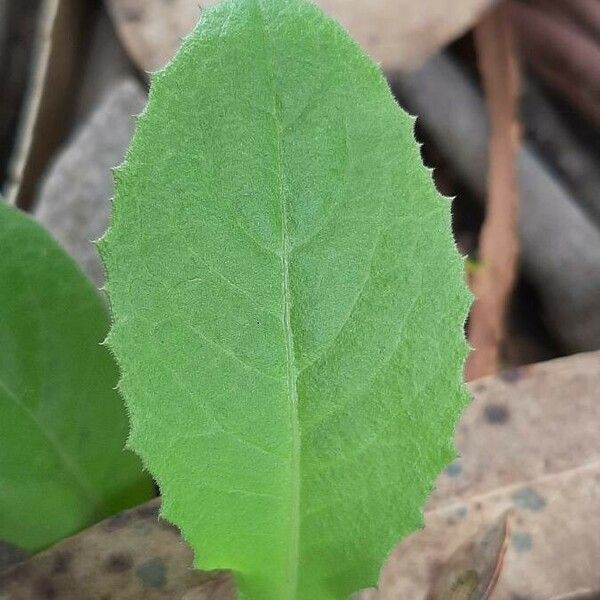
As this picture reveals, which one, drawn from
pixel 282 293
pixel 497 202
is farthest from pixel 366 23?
pixel 282 293

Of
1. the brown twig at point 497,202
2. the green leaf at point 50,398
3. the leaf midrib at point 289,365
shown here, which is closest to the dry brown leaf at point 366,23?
the brown twig at point 497,202

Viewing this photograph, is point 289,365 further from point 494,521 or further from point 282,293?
point 494,521

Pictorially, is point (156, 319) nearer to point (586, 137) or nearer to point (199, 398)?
point (199, 398)

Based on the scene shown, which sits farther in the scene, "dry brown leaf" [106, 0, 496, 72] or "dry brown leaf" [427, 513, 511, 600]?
"dry brown leaf" [106, 0, 496, 72]

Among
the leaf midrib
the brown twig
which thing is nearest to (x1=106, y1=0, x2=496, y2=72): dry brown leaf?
the brown twig

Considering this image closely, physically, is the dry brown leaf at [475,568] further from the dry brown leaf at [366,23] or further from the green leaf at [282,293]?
the dry brown leaf at [366,23]

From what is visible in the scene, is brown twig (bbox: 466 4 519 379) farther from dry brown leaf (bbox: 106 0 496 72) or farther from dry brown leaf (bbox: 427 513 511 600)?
dry brown leaf (bbox: 427 513 511 600)
